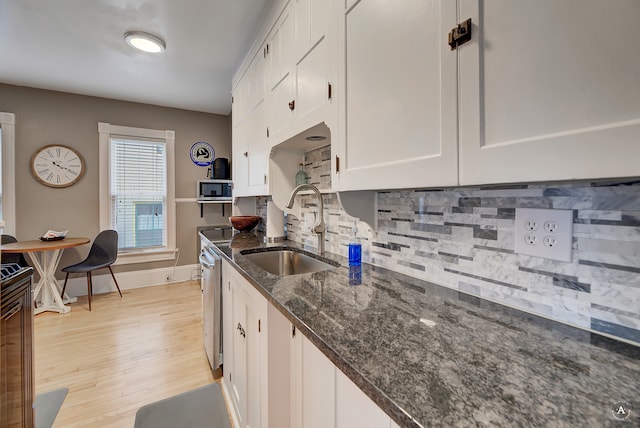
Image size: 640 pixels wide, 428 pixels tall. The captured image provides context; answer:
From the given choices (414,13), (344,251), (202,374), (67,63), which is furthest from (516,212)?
(67,63)

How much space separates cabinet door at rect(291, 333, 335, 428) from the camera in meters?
0.79

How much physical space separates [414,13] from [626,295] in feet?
2.76

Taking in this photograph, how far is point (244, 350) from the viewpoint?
132 centimetres

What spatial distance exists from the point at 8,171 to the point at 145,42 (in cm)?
245

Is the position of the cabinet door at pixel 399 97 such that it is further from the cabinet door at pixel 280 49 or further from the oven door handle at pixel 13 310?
the oven door handle at pixel 13 310

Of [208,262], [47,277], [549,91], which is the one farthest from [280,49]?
[47,277]

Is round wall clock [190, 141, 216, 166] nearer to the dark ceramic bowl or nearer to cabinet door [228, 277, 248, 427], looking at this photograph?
the dark ceramic bowl

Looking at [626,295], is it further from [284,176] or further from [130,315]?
[130,315]

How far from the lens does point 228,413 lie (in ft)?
5.35

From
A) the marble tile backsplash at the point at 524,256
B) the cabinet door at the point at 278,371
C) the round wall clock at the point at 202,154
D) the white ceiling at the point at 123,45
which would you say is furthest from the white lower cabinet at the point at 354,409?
the round wall clock at the point at 202,154

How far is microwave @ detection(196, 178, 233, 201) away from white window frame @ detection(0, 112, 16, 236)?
76.6 inches

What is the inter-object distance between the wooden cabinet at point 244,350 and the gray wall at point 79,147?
2808mm

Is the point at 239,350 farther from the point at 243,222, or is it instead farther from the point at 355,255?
the point at 243,222

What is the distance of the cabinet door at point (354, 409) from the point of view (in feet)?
2.01
